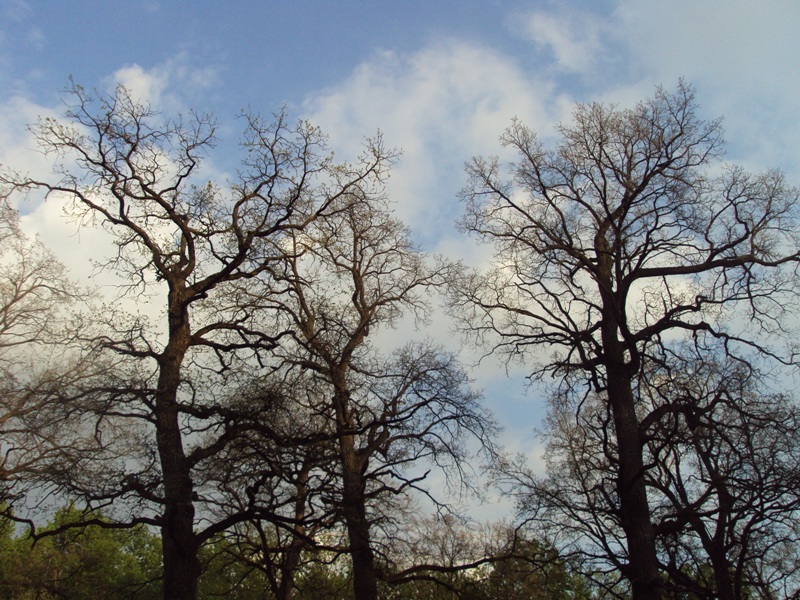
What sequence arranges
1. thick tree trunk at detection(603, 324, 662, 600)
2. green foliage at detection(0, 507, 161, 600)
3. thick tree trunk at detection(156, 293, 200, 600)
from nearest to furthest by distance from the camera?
1. thick tree trunk at detection(156, 293, 200, 600)
2. thick tree trunk at detection(603, 324, 662, 600)
3. green foliage at detection(0, 507, 161, 600)

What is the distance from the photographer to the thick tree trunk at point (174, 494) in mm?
10578

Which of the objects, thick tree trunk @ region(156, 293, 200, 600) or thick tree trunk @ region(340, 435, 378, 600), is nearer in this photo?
thick tree trunk @ region(156, 293, 200, 600)

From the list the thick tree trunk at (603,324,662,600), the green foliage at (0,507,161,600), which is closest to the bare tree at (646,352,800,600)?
the thick tree trunk at (603,324,662,600)

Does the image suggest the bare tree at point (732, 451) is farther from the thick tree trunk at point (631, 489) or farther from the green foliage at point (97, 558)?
the green foliage at point (97, 558)

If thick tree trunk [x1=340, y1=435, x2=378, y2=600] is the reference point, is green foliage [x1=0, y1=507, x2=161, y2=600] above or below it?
above

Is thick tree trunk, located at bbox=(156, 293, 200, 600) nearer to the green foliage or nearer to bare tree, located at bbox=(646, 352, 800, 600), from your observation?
bare tree, located at bbox=(646, 352, 800, 600)

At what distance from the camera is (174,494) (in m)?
10.8

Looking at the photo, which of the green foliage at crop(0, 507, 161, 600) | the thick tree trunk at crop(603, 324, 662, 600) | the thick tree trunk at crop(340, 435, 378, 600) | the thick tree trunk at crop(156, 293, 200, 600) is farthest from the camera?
the green foliage at crop(0, 507, 161, 600)

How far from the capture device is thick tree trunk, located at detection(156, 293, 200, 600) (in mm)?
10578

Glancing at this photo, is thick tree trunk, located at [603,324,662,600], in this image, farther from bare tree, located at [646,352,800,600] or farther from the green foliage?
the green foliage

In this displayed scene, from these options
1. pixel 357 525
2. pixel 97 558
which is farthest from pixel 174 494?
pixel 97 558

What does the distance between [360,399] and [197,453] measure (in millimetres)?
4434

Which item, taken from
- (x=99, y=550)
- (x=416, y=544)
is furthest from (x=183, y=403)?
(x=99, y=550)

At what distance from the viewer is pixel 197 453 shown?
11.3 metres
